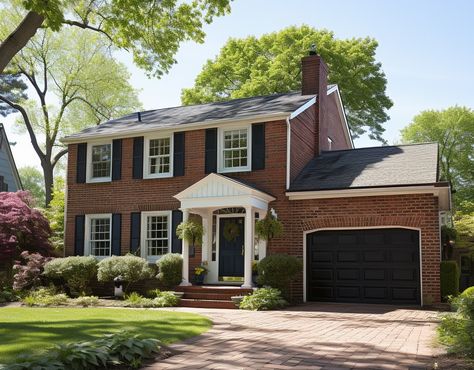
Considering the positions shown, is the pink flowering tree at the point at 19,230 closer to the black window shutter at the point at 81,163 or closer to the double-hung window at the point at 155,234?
the black window shutter at the point at 81,163

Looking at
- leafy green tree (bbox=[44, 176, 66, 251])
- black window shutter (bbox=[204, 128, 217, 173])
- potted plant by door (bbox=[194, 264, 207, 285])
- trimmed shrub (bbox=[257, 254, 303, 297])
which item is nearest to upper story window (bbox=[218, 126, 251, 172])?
black window shutter (bbox=[204, 128, 217, 173])

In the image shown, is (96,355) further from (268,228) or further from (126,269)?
(126,269)

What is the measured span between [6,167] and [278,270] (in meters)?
21.9

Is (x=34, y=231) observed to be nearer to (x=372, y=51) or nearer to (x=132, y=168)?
(x=132, y=168)

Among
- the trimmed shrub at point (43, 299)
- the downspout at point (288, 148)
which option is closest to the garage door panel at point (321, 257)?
the downspout at point (288, 148)

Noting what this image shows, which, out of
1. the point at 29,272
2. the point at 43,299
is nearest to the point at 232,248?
the point at 43,299

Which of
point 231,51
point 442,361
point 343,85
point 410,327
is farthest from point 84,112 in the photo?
point 442,361

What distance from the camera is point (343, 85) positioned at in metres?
32.7

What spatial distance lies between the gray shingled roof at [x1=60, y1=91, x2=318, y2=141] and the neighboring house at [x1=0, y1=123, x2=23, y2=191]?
445 inches

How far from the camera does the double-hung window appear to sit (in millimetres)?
18562

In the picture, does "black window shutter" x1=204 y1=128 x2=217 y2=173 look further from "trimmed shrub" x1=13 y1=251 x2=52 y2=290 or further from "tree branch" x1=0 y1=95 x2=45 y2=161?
"tree branch" x1=0 y1=95 x2=45 y2=161

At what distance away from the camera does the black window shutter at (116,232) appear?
63.2 feet

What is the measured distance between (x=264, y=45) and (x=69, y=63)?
12.5m

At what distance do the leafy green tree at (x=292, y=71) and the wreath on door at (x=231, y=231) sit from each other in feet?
49.1
